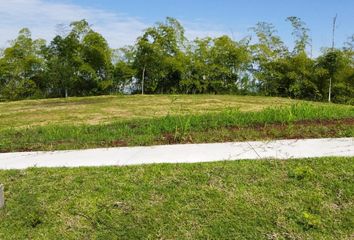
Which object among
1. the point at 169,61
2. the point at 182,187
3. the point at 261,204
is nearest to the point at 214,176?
the point at 182,187

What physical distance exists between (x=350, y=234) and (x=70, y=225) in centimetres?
186

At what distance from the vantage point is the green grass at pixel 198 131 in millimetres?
5062

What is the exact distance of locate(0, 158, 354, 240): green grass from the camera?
120 inches

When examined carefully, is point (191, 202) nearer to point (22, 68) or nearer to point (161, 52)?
point (161, 52)

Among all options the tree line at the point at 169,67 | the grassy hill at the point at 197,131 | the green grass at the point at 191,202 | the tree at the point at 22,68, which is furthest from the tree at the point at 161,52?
the green grass at the point at 191,202

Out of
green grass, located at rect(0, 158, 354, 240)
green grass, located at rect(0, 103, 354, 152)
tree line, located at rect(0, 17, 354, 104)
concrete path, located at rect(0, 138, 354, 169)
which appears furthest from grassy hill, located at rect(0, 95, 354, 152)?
tree line, located at rect(0, 17, 354, 104)

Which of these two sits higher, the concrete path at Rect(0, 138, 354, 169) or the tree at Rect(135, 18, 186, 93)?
the tree at Rect(135, 18, 186, 93)

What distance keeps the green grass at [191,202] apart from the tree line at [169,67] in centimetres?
1187

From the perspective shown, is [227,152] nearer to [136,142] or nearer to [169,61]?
[136,142]

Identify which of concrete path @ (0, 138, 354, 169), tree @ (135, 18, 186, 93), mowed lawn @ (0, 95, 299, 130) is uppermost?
tree @ (135, 18, 186, 93)

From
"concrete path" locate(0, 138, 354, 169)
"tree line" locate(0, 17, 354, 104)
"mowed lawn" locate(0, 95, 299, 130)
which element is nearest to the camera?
"concrete path" locate(0, 138, 354, 169)

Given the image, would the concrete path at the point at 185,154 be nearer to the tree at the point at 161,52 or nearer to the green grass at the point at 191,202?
the green grass at the point at 191,202

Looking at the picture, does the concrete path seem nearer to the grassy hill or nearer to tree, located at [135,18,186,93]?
the grassy hill

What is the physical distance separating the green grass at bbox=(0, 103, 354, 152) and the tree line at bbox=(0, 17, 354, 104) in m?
9.28
